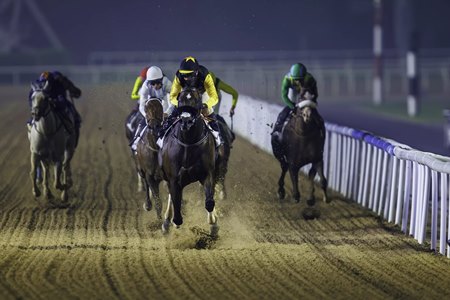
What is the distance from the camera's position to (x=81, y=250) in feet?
35.1

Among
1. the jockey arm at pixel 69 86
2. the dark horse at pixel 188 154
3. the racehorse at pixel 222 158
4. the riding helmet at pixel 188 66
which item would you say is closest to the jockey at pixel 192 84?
the riding helmet at pixel 188 66

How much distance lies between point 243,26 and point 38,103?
149 ft

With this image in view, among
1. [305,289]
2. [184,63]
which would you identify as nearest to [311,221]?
[184,63]

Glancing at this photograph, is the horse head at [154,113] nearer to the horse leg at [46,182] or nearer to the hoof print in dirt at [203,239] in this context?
the hoof print in dirt at [203,239]

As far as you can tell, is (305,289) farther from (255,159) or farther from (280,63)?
(280,63)

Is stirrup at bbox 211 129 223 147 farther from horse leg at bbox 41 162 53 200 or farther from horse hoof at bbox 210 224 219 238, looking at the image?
horse leg at bbox 41 162 53 200

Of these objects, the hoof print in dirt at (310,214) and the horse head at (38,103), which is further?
the horse head at (38,103)

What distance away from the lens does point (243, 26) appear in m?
59.4

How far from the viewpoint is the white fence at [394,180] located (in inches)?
434

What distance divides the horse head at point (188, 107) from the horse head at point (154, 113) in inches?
64.5

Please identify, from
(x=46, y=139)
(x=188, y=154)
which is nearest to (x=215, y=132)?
(x=188, y=154)

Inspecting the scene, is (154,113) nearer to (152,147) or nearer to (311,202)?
(152,147)

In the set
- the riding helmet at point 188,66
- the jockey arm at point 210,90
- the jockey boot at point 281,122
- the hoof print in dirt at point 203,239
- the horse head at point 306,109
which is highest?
the riding helmet at point 188,66

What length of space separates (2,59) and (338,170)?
121ft
